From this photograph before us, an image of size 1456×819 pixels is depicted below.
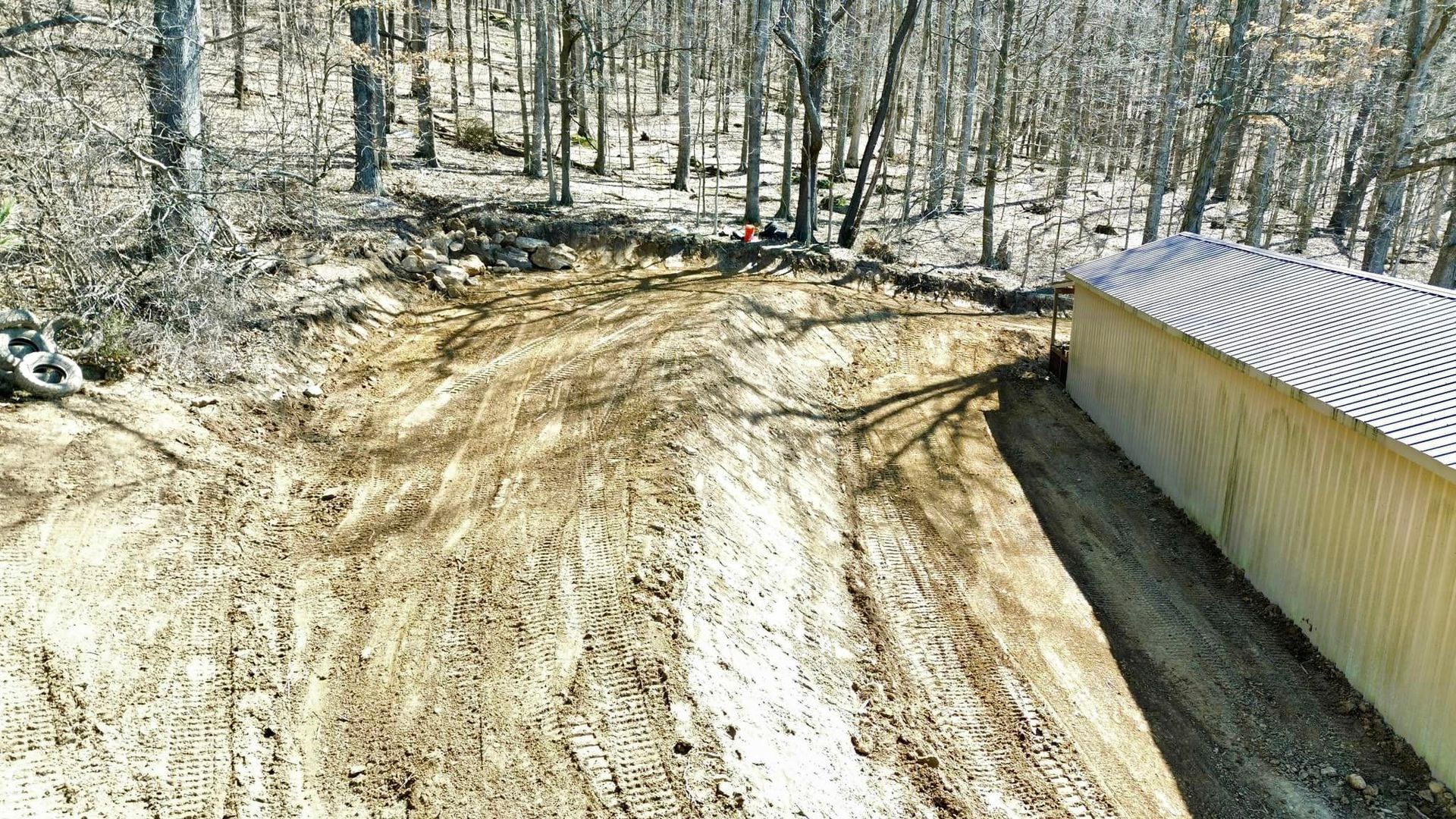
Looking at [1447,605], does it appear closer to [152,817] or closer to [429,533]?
[429,533]

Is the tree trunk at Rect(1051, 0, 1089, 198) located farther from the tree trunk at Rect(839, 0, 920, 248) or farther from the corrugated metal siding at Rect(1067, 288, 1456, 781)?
the corrugated metal siding at Rect(1067, 288, 1456, 781)

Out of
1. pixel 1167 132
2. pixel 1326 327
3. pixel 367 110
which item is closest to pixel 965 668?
pixel 1326 327

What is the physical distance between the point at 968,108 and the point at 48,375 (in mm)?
22746

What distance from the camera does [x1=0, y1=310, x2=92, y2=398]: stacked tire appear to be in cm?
897

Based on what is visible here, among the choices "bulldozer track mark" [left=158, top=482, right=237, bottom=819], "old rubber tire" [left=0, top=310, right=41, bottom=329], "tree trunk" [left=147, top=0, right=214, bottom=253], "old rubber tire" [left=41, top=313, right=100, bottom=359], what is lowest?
"bulldozer track mark" [left=158, top=482, right=237, bottom=819]

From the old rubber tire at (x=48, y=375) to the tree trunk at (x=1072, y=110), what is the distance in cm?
2897

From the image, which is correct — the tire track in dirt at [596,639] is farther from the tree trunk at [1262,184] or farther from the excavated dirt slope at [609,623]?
the tree trunk at [1262,184]

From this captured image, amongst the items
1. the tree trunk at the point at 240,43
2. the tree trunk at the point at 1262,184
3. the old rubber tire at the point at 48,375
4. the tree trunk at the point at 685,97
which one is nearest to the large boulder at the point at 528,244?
the tree trunk at the point at 240,43

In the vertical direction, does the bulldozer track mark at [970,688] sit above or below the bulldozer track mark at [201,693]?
below

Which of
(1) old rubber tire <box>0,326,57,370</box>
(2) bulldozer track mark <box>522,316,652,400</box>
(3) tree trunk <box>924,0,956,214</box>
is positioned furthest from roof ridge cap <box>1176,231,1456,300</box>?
(1) old rubber tire <box>0,326,57,370</box>

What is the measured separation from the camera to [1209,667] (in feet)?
28.7

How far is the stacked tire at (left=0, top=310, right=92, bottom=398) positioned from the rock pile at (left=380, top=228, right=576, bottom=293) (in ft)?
22.6

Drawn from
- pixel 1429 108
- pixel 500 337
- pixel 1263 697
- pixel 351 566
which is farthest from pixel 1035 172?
pixel 351 566

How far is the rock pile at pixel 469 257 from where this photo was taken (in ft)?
54.3
